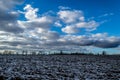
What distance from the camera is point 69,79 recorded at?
62.0 ft

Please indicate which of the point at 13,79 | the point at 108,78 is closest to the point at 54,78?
the point at 13,79

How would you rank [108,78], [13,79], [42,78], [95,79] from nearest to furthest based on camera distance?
[13,79] < [42,78] < [95,79] < [108,78]

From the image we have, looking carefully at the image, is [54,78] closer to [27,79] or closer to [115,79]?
[27,79]

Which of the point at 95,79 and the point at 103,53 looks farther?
the point at 103,53

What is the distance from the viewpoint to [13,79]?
17078 millimetres

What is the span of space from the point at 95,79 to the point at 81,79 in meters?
1.39

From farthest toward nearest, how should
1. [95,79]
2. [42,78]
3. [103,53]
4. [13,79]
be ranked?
[103,53] < [95,79] < [42,78] < [13,79]

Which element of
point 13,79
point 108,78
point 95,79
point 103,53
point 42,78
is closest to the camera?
point 13,79

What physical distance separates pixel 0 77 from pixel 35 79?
2745mm

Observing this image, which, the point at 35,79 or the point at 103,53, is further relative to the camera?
the point at 103,53

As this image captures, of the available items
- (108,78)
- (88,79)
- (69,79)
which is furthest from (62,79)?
(108,78)

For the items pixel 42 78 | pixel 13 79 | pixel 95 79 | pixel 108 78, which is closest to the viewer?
pixel 13 79

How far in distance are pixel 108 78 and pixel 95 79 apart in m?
2.00

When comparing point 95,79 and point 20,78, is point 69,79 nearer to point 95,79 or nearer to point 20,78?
point 95,79
